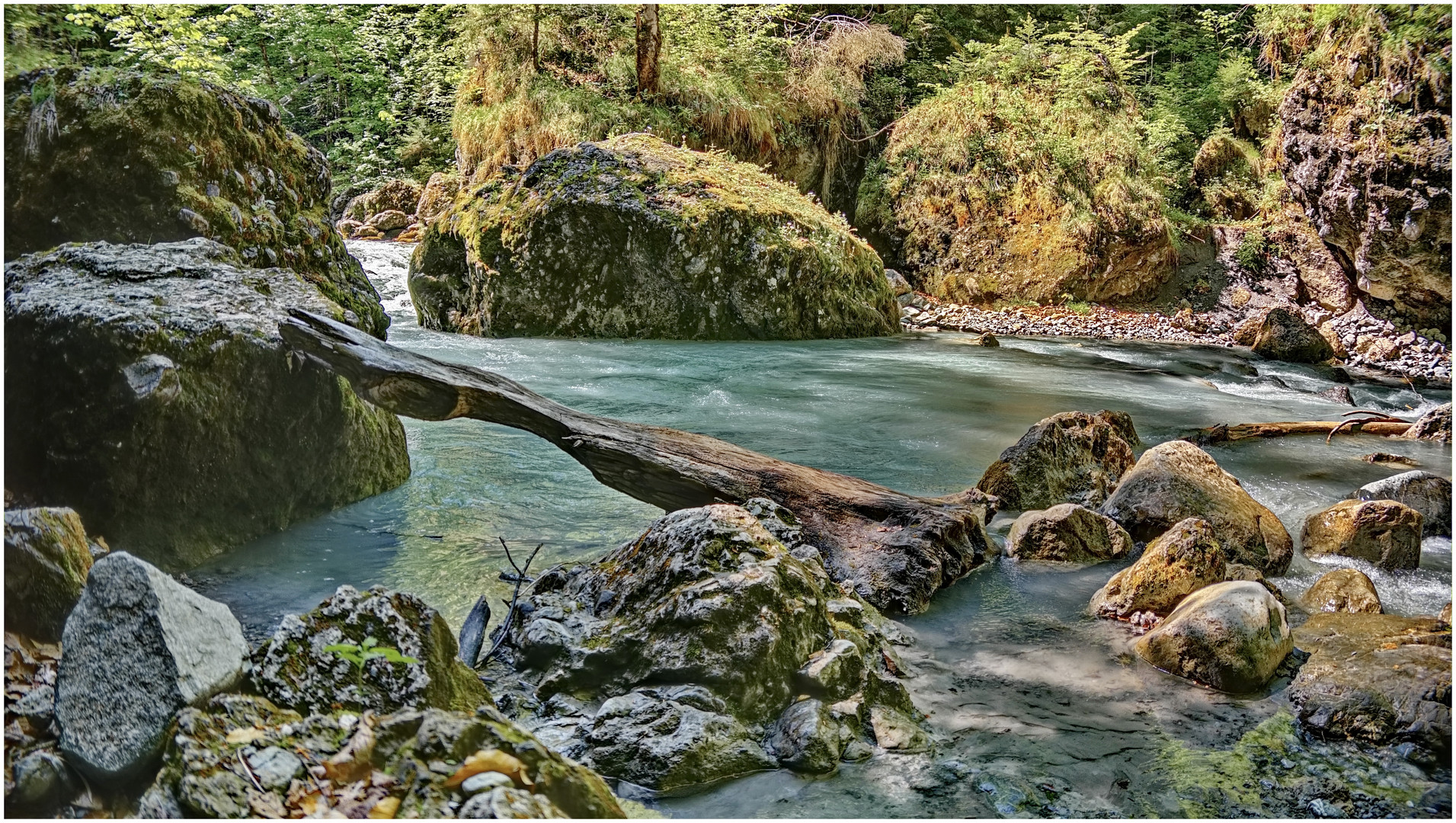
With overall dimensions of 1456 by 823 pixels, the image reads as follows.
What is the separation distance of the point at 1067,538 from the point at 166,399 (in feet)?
12.1

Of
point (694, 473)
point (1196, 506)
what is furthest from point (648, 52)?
point (1196, 506)

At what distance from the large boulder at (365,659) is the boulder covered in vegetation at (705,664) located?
37 cm

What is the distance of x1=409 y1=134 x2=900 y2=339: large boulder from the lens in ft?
33.4

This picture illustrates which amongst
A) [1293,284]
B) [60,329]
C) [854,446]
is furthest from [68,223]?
[1293,284]

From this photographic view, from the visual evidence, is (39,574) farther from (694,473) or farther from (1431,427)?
(1431,427)

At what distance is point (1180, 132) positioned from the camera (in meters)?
16.2

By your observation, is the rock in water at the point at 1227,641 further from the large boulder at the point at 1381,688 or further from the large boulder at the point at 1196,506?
the large boulder at the point at 1196,506

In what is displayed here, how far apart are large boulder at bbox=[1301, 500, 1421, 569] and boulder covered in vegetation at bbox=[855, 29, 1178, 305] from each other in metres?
10.5

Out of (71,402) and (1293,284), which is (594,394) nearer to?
(71,402)

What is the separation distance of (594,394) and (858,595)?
4.20 meters

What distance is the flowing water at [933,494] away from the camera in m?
2.32

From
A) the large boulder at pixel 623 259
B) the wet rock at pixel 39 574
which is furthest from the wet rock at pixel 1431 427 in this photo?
the wet rock at pixel 39 574

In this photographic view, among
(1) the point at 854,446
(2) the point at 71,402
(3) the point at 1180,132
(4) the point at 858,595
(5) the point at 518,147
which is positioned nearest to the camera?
(2) the point at 71,402

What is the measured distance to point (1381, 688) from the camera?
2557 mm
